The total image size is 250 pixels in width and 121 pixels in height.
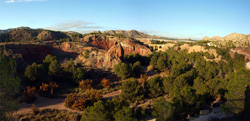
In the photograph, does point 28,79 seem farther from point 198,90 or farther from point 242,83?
point 242,83

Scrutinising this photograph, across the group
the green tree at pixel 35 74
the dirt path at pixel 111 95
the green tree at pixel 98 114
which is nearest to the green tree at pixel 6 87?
the green tree at pixel 98 114

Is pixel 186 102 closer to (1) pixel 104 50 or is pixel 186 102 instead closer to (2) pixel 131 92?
(2) pixel 131 92

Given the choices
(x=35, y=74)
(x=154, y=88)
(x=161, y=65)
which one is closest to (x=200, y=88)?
(x=154, y=88)

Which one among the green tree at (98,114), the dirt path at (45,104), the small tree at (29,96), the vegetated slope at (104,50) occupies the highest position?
the vegetated slope at (104,50)

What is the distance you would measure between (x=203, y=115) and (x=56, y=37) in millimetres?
60152

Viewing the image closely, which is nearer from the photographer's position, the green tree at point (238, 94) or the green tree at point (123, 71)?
the green tree at point (238, 94)

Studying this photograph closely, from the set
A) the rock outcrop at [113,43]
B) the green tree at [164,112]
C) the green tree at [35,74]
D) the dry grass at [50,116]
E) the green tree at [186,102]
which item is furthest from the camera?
the rock outcrop at [113,43]

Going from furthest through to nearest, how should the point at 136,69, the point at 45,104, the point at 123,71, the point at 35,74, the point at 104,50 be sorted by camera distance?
the point at 104,50 → the point at 136,69 → the point at 123,71 → the point at 35,74 → the point at 45,104

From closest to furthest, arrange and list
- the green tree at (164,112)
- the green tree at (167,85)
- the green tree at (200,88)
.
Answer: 1. the green tree at (164,112)
2. the green tree at (200,88)
3. the green tree at (167,85)

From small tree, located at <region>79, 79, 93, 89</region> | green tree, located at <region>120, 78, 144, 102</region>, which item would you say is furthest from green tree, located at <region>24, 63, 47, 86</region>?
green tree, located at <region>120, 78, 144, 102</region>

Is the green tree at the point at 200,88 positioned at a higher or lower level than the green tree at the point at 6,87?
lower

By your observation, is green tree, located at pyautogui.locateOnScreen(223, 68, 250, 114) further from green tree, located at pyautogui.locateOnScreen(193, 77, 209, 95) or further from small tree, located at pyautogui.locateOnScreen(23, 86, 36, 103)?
small tree, located at pyautogui.locateOnScreen(23, 86, 36, 103)

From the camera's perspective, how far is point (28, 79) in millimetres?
24812

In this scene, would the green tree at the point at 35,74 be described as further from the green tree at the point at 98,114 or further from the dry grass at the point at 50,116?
the green tree at the point at 98,114
